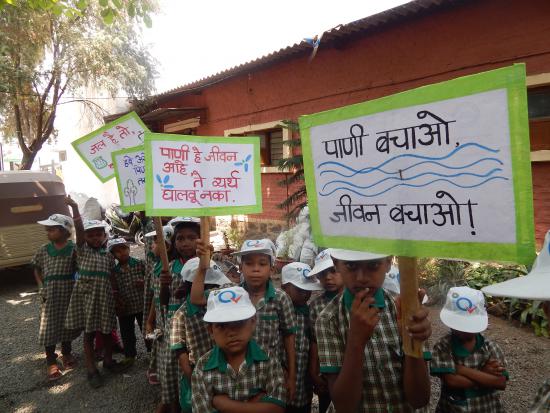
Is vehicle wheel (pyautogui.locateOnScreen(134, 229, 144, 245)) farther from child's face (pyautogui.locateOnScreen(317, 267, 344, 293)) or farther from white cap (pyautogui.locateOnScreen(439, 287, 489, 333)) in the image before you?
white cap (pyautogui.locateOnScreen(439, 287, 489, 333))

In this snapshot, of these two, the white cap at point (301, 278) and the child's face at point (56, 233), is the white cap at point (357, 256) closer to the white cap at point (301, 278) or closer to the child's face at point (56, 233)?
the white cap at point (301, 278)

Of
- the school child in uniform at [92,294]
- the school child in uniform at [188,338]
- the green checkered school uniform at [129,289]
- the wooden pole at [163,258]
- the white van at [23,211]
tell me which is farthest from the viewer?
the white van at [23,211]

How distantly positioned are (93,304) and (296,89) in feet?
20.8

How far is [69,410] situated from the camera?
321 centimetres

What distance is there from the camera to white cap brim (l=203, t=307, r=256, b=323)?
5.95 feet

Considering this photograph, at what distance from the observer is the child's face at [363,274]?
1.60 metres

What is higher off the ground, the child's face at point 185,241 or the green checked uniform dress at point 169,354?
the child's face at point 185,241

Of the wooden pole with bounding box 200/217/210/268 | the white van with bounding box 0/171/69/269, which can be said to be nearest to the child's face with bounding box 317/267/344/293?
the wooden pole with bounding box 200/217/210/268

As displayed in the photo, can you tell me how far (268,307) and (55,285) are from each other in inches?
99.0

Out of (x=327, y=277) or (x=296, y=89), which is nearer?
(x=327, y=277)

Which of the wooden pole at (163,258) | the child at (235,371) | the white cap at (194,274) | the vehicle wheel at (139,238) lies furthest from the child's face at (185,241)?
the vehicle wheel at (139,238)

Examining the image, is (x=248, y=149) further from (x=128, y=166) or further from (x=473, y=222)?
(x=473, y=222)

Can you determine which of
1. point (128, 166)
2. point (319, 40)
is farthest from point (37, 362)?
point (319, 40)

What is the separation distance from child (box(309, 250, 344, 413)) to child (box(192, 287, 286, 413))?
491 millimetres
